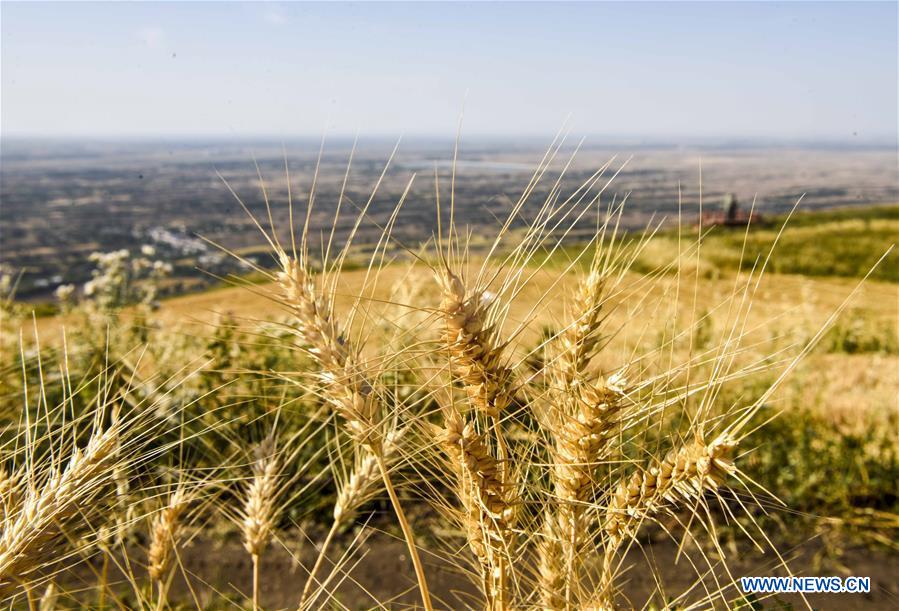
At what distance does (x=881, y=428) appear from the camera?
4641 millimetres

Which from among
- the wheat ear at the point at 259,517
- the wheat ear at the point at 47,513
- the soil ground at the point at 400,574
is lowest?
the soil ground at the point at 400,574

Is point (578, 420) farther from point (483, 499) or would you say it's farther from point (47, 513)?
point (47, 513)

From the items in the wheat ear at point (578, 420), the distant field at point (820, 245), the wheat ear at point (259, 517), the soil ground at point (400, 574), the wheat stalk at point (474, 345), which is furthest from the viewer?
the distant field at point (820, 245)

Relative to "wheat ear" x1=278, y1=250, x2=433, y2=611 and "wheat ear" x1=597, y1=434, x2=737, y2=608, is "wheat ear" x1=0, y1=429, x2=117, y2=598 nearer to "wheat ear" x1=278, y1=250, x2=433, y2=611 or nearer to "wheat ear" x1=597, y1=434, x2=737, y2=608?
"wheat ear" x1=278, y1=250, x2=433, y2=611

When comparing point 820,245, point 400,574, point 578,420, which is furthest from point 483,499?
point 820,245

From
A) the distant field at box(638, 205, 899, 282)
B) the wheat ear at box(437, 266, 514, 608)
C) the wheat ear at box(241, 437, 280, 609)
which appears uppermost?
the wheat ear at box(437, 266, 514, 608)

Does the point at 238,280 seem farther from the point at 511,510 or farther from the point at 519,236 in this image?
the point at 511,510

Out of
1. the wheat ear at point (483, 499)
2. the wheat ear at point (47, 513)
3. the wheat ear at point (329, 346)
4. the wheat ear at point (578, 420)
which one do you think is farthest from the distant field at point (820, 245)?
the wheat ear at point (47, 513)

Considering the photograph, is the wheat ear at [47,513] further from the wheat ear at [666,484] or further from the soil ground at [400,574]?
the soil ground at [400,574]

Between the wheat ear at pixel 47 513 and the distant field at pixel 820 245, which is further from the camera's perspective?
the distant field at pixel 820 245

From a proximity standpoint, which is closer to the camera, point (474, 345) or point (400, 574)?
point (474, 345)

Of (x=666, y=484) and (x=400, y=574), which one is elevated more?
(x=666, y=484)

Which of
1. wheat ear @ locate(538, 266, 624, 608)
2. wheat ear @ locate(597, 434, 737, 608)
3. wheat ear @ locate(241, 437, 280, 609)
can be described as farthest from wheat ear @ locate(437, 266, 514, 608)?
wheat ear @ locate(241, 437, 280, 609)

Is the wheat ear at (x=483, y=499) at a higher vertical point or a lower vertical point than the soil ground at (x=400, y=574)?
higher
